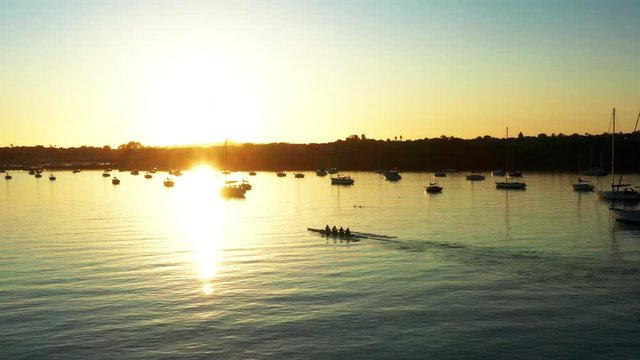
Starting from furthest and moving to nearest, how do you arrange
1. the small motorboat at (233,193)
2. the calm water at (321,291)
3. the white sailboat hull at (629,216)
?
1. the small motorboat at (233,193)
2. the white sailboat hull at (629,216)
3. the calm water at (321,291)

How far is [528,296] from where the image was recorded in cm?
4338

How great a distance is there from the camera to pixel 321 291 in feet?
150

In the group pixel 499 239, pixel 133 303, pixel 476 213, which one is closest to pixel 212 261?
pixel 133 303

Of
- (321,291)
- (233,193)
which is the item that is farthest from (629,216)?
(233,193)

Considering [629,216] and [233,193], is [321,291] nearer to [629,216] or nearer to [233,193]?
[629,216]

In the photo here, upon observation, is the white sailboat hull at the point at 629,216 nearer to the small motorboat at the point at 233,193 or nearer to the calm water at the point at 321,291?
the calm water at the point at 321,291

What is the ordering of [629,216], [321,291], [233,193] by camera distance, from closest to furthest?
[321,291]
[629,216]
[233,193]

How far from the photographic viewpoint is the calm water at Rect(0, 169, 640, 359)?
3269 centimetres

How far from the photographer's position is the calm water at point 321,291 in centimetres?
3269

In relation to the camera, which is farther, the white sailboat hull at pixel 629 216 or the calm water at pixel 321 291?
the white sailboat hull at pixel 629 216

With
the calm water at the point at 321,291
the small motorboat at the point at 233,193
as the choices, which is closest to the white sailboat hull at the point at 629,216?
the calm water at the point at 321,291

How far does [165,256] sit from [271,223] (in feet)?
126

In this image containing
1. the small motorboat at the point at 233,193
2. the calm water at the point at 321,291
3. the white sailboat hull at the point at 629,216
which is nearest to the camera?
the calm water at the point at 321,291

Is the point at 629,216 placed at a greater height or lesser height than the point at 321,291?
greater
